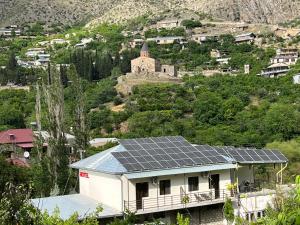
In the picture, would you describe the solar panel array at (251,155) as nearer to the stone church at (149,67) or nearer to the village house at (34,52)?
the stone church at (149,67)

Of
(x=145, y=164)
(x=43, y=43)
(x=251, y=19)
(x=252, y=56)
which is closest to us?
(x=145, y=164)

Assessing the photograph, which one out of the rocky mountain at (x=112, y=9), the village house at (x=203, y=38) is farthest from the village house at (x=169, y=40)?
the rocky mountain at (x=112, y=9)

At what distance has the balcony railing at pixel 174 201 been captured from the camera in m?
17.2

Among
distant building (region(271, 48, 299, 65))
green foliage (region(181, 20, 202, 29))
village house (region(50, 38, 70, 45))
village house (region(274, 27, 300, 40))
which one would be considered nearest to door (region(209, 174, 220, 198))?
distant building (region(271, 48, 299, 65))

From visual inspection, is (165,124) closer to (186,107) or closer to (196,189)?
(186,107)

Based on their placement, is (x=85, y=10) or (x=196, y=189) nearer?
(x=196, y=189)

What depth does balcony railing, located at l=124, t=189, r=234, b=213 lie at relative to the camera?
56.5ft

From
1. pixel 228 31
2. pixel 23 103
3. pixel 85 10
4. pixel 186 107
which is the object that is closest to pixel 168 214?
pixel 186 107

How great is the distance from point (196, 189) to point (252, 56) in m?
69.0

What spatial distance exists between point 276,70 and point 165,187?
5893 cm

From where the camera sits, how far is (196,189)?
18500mm

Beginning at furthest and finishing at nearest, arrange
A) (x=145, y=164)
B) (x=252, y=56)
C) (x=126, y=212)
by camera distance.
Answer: (x=252, y=56) < (x=145, y=164) < (x=126, y=212)

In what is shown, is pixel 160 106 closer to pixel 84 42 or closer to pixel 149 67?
pixel 149 67

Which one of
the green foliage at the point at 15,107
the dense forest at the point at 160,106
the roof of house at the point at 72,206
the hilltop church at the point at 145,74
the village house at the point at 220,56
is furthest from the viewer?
the village house at the point at 220,56
